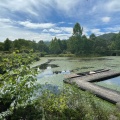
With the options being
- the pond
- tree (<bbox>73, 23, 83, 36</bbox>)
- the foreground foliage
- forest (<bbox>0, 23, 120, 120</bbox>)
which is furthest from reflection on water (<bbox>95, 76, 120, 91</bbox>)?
tree (<bbox>73, 23, 83, 36</bbox>)

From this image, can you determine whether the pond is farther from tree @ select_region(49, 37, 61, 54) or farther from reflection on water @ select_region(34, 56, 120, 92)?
tree @ select_region(49, 37, 61, 54)

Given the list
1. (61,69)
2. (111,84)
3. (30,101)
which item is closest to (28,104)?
(30,101)

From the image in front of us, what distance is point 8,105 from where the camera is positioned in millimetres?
3938

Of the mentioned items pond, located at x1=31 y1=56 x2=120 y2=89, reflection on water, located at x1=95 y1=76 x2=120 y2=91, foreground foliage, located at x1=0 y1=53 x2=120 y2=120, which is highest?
foreground foliage, located at x1=0 y1=53 x2=120 y2=120

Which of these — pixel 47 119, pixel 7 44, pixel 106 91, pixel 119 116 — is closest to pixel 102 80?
pixel 106 91

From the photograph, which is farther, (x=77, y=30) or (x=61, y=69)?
(x=77, y=30)

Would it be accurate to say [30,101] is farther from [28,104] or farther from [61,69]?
[61,69]

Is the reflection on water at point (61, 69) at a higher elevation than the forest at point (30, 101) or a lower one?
lower

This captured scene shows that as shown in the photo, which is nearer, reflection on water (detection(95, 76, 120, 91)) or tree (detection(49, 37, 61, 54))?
reflection on water (detection(95, 76, 120, 91))

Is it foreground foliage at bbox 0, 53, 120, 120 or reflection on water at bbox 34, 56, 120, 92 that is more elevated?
foreground foliage at bbox 0, 53, 120, 120

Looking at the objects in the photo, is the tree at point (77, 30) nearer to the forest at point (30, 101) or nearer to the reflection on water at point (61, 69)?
the reflection on water at point (61, 69)

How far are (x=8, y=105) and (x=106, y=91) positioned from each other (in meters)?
7.15

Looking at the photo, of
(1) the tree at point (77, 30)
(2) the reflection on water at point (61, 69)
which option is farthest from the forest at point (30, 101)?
(1) the tree at point (77, 30)

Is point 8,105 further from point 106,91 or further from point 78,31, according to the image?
point 78,31
